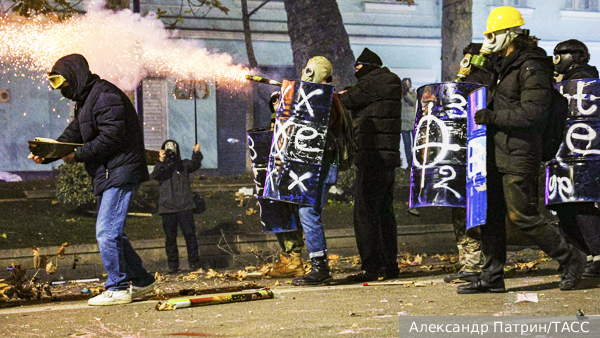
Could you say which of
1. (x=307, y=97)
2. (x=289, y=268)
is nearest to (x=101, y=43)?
(x=289, y=268)

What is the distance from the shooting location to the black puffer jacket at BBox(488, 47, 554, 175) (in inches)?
222

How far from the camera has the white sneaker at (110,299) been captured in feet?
20.1

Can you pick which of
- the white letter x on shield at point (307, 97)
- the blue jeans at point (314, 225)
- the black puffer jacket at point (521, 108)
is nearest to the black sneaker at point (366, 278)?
the blue jeans at point (314, 225)

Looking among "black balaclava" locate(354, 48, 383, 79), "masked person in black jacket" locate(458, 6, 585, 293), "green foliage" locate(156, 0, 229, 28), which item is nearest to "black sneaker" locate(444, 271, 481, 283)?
"masked person in black jacket" locate(458, 6, 585, 293)

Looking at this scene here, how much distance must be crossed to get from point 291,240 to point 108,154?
221 centimetres

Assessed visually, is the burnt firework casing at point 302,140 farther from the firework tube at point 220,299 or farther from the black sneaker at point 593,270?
the black sneaker at point 593,270

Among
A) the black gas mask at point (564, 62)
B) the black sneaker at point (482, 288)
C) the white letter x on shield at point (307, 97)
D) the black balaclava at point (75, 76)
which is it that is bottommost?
the black sneaker at point (482, 288)

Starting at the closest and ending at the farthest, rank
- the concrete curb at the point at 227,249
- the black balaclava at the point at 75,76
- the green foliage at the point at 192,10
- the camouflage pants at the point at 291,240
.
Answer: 1. the black balaclava at the point at 75,76
2. the camouflage pants at the point at 291,240
3. the concrete curb at the point at 227,249
4. the green foliage at the point at 192,10

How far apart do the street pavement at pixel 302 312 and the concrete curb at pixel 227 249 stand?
271cm

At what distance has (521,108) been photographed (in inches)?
222

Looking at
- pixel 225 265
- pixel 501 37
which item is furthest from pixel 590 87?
pixel 225 265

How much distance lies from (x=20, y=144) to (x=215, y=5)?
5132 millimetres

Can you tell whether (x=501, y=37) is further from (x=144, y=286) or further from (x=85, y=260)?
(x=85, y=260)

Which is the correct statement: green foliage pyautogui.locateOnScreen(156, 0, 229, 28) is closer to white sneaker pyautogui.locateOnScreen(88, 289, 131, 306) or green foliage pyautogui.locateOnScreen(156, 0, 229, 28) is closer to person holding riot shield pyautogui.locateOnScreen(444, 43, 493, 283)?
person holding riot shield pyautogui.locateOnScreen(444, 43, 493, 283)
